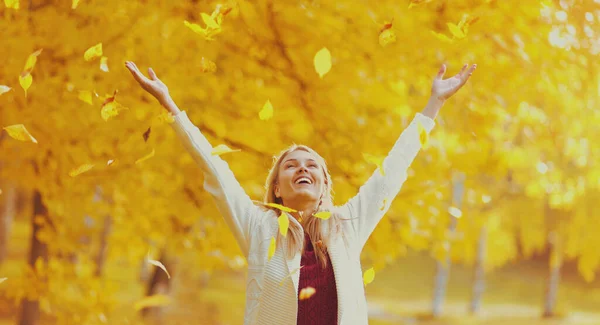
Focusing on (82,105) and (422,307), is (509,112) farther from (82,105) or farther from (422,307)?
(422,307)

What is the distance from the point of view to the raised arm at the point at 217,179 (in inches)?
91.4

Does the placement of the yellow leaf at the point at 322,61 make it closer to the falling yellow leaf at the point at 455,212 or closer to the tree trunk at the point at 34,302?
the falling yellow leaf at the point at 455,212

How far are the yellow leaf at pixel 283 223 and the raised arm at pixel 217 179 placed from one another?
17cm

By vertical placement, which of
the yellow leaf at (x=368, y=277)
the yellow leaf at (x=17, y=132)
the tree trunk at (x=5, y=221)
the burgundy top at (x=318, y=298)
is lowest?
the burgundy top at (x=318, y=298)

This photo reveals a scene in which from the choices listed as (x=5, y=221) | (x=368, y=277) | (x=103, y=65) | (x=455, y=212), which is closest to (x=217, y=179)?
(x=368, y=277)

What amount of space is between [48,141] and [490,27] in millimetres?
2933

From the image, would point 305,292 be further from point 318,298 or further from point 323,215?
point 323,215

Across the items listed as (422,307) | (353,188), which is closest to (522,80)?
(353,188)

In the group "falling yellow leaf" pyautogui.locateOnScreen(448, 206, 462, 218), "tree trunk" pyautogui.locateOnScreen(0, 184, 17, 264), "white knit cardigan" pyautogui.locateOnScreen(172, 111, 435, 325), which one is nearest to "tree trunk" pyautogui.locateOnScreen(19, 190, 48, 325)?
"falling yellow leaf" pyautogui.locateOnScreen(448, 206, 462, 218)

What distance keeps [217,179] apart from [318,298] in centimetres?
55

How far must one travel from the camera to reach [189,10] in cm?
360

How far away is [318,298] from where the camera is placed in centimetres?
221

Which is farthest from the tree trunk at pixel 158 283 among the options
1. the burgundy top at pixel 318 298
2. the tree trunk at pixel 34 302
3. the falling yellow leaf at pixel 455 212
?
the burgundy top at pixel 318 298

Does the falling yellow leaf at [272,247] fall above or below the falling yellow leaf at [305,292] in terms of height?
above
